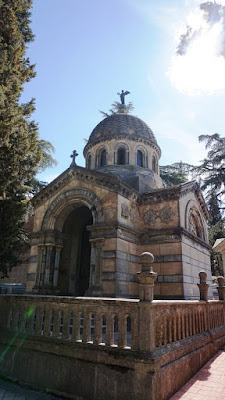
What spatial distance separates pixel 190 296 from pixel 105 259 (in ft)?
13.7

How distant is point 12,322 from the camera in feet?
22.6

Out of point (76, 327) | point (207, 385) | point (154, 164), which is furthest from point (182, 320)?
point (154, 164)

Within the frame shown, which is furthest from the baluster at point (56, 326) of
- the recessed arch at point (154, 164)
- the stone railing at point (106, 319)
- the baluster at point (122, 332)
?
the recessed arch at point (154, 164)

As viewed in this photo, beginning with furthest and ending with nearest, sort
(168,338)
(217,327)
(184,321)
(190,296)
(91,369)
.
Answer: (190,296) < (217,327) < (184,321) < (168,338) < (91,369)

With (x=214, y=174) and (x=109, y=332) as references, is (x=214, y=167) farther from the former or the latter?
(x=109, y=332)

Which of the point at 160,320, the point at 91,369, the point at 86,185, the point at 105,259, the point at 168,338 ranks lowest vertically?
the point at 91,369

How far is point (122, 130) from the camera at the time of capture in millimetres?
18250

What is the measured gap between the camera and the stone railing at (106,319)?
198 inches

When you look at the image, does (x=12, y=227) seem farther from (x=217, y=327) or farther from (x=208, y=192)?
(x=208, y=192)

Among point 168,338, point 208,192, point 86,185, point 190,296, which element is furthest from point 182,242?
point 208,192

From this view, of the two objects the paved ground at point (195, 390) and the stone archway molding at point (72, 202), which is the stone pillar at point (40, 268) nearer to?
the stone archway molding at point (72, 202)

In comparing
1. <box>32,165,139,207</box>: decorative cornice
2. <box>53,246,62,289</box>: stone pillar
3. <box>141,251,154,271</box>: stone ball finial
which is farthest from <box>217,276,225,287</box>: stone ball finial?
<box>53,246,62,289</box>: stone pillar

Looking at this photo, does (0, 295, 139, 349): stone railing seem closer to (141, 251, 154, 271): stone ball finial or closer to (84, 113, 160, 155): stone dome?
(141, 251, 154, 271): stone ball finial

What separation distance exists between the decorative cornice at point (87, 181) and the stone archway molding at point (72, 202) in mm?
530
